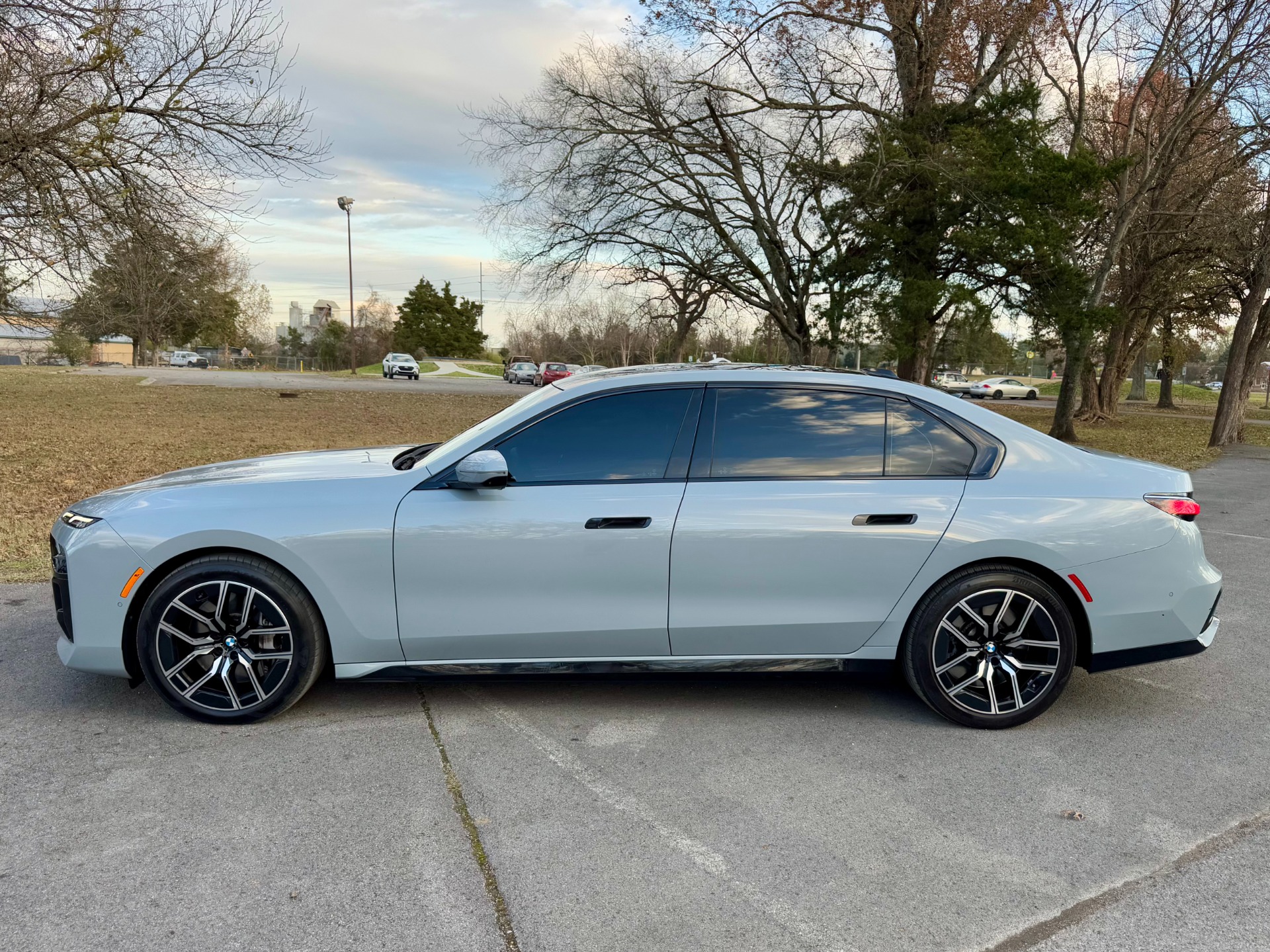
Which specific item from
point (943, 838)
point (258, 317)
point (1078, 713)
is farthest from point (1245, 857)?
point (258, 317)

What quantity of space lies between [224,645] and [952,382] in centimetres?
5735

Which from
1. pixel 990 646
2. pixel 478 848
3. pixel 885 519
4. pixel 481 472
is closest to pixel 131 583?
pixel 481 472

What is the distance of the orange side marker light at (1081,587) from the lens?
3.86 metres

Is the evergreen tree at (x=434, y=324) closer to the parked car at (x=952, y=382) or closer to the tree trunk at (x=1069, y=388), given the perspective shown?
the parked car at (x=952, y=382)

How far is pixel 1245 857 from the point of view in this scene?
293 centimetres

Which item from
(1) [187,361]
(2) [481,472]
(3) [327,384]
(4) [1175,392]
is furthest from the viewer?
(1) [187,361]

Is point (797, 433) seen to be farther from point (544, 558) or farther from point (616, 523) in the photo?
point (544, 558)

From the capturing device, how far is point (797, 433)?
3945mm

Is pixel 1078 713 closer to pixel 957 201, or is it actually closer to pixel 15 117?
pixel 15 117

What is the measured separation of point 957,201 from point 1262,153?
22.1 feet

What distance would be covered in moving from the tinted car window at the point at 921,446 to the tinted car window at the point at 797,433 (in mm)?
49

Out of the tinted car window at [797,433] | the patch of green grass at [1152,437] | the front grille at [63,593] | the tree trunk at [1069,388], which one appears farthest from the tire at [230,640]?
the tree trunk at [1069,388]

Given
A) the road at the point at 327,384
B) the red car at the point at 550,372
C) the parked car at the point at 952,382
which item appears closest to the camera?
the road at the point at 327,384

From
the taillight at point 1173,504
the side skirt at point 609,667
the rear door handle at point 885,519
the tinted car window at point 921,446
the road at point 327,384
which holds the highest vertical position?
the tinted car window at point 921,446
